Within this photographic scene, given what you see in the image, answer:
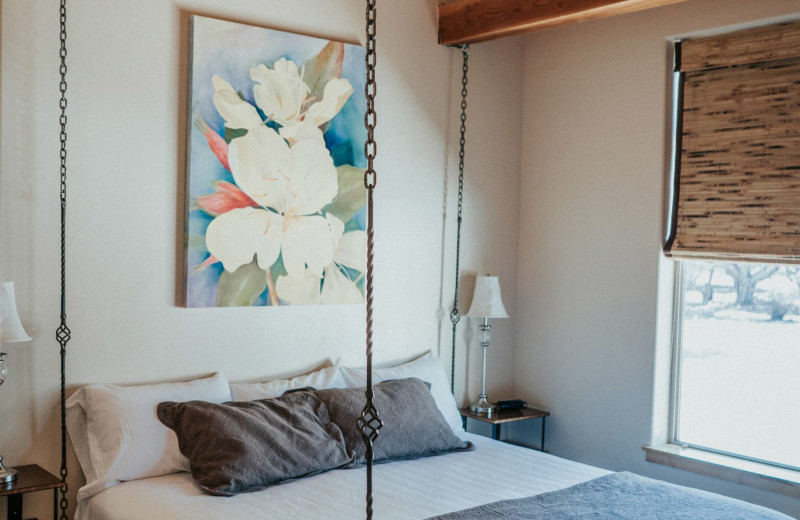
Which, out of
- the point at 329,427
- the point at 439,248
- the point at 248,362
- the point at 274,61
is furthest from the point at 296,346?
the point at 274,61

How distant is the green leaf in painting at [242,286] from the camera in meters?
3.65

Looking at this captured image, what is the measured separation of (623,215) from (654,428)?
1148 millimetres

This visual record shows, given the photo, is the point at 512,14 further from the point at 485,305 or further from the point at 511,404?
the point at 511,404

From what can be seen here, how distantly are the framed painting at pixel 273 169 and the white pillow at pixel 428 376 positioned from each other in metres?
0.39

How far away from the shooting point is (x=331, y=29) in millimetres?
4031

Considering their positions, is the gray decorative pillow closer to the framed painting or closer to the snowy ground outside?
the framed painting

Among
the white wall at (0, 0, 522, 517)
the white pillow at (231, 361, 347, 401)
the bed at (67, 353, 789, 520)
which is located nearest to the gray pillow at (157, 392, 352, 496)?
the bed at (67, 353, 789, 520)

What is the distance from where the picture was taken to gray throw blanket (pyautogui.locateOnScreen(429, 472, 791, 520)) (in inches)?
111

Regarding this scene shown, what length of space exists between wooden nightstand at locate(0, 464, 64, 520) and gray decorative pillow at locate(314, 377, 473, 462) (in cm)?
116

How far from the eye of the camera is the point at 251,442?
124 inches

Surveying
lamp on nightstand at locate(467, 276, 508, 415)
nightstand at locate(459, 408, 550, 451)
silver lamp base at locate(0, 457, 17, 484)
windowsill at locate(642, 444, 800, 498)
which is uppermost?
lamp on nightstand at locate(467, 276, 508, 415)

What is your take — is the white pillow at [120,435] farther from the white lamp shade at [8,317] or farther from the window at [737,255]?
the window at [737,255]

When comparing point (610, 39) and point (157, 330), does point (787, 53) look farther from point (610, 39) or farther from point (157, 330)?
point (157, 330)

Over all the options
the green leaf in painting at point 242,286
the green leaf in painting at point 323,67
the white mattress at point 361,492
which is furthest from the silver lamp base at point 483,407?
the green leaf in painting at point 323,67
